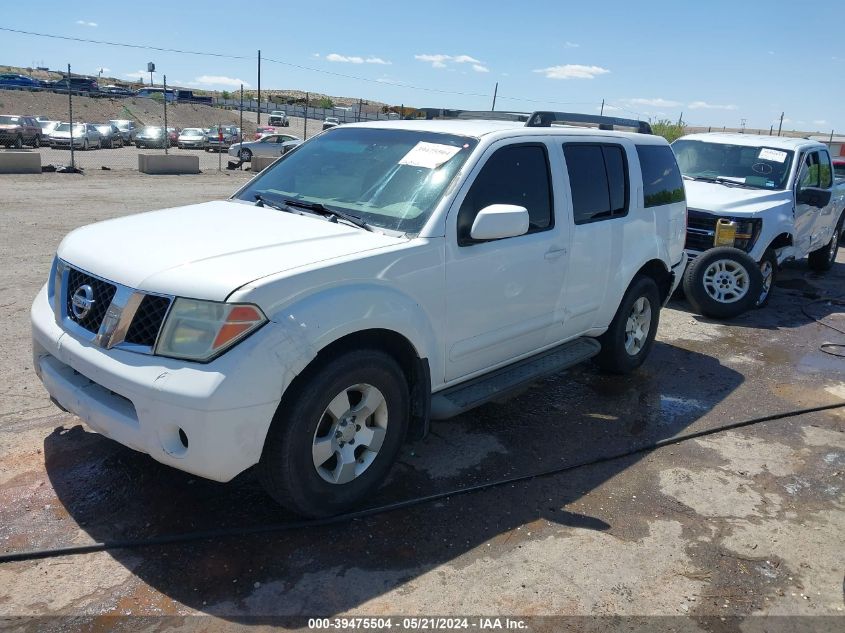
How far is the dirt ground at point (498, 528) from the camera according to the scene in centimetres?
298

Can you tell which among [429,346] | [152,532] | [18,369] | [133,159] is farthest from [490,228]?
[133,159]

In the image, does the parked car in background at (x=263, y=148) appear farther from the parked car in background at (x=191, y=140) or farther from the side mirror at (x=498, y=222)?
the side mirror at (x=498, y=222)

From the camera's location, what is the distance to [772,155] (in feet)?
30.4

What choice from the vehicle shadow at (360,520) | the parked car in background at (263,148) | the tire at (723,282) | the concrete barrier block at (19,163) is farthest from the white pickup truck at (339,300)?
the parked car in background at (263,148)

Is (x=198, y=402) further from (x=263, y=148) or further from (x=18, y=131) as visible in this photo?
(x=18, y=131)

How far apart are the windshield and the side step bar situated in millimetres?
983

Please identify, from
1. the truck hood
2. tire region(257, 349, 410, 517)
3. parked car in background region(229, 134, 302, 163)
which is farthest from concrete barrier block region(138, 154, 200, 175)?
tire region(257, 349, 410, 517)

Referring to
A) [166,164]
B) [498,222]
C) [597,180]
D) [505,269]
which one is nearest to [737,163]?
[597,180]

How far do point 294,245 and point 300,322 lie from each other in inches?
19.8

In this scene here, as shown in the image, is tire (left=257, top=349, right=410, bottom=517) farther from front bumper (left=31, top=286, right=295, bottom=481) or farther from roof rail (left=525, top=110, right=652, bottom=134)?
roof rail (left=525, top=110, right=652, bottom=134)

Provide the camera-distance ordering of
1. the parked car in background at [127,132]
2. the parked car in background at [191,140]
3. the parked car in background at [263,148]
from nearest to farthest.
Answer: the parked car in background at [263,148]
the parked car in background at [127,132]
the parked car in background at [191,140]

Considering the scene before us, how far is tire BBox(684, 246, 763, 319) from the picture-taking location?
7992mm


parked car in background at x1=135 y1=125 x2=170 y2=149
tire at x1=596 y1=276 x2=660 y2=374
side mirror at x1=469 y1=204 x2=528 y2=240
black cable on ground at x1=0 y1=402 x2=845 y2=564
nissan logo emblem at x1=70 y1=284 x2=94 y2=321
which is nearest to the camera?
black cable on ground at x1=0 y1=402 x2=845 y2=564

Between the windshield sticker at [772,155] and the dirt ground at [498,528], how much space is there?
476cm
